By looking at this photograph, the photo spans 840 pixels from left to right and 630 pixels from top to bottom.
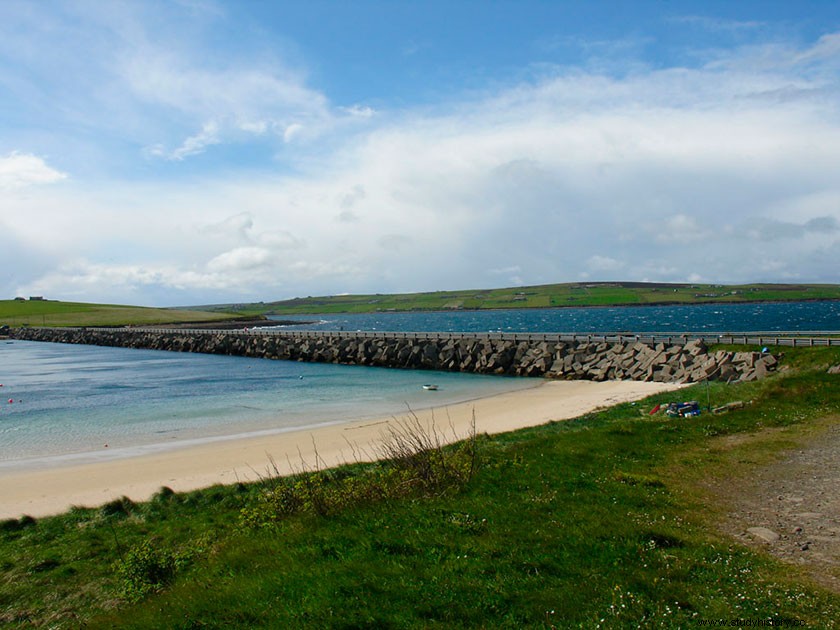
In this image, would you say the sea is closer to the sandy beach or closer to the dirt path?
the sandy beach

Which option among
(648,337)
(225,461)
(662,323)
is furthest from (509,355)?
(662,323)

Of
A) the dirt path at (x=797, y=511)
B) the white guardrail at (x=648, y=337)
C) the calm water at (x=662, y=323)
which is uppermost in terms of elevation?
the white guardrail at (x=648, y=337)

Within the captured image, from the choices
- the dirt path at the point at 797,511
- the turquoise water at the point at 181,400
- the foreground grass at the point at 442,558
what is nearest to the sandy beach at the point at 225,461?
the turquoise water at the point at 181,400

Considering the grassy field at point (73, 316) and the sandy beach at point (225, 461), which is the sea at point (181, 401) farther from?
the grassy field at point (73, 316)

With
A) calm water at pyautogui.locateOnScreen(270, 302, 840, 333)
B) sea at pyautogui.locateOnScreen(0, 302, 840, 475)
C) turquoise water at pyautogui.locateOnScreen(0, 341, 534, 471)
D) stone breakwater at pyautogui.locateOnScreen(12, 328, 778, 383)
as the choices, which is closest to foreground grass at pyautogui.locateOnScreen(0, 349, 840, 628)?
sea at pyautogui.locateOnScreen(0, 302, 840, 475)

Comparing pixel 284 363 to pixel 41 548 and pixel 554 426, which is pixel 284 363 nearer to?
pixel 554 426

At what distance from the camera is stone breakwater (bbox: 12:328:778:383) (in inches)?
1352

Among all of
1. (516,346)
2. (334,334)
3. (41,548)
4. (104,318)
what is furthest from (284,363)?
(104,318)

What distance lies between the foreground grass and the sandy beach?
3861 mm

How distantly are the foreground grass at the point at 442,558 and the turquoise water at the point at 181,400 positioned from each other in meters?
13.3

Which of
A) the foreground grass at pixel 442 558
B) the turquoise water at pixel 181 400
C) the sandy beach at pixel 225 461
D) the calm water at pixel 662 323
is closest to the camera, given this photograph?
the foreground grass at pixel 442 558

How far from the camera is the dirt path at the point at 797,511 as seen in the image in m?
6.81

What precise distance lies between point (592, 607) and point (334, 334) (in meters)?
63.2

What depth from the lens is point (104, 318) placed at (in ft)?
463
